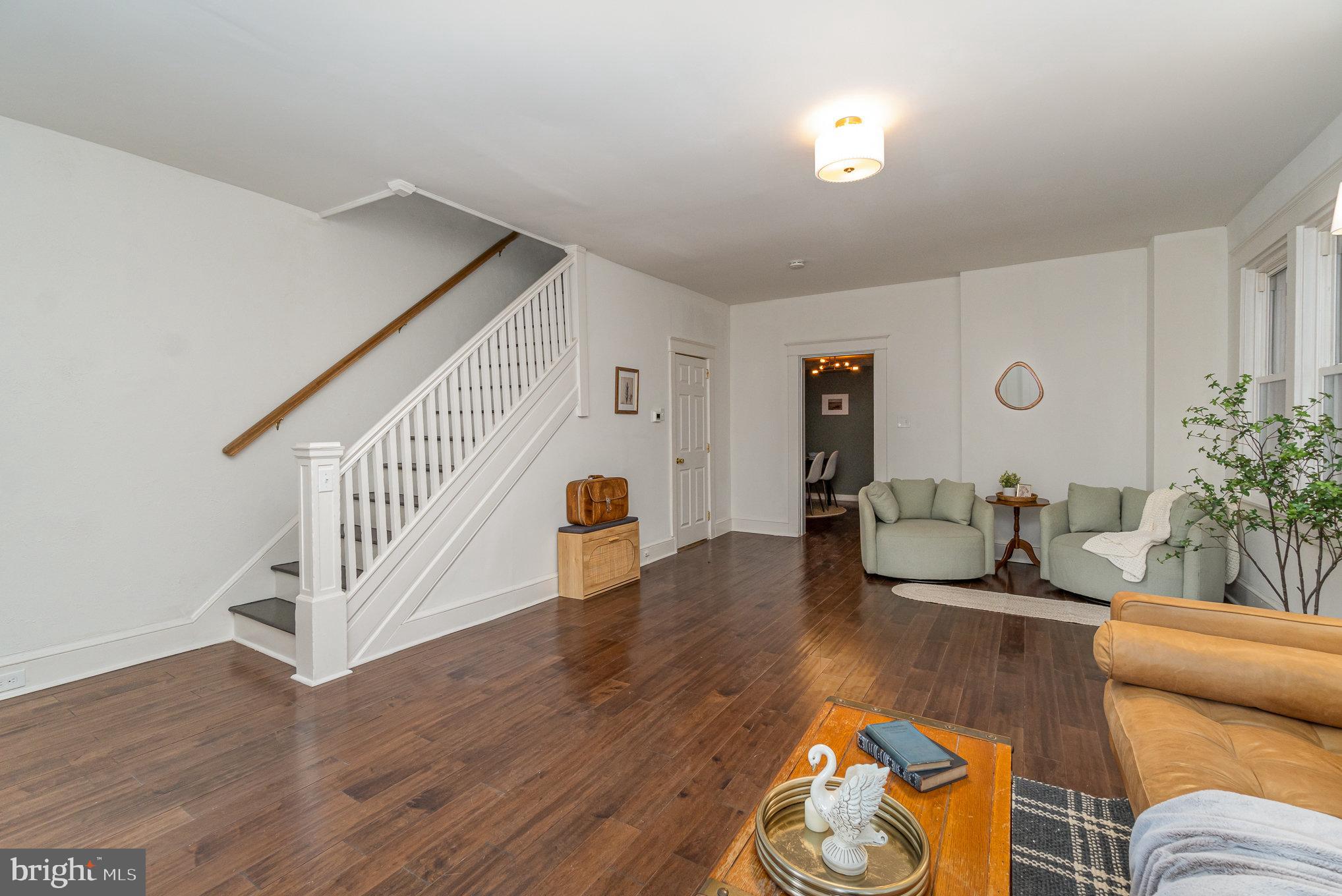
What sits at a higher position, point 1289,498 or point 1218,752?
point 1289,498

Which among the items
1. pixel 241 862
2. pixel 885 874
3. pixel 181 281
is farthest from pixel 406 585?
pixel 885 874

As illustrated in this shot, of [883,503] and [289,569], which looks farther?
[883,503]

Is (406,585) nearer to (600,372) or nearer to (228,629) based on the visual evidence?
(228,629)

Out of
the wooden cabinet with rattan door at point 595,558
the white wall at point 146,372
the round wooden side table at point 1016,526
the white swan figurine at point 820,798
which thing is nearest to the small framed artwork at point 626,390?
the wooden cabinet with rattan door at point 595,558

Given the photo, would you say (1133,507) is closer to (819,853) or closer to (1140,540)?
(1140,540)

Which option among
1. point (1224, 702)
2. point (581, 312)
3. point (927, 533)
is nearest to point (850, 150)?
point (1224, 702)

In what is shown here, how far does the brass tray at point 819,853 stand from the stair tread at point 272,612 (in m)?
2.95

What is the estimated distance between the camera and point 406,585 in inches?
137

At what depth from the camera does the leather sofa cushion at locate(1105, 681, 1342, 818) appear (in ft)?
4.63

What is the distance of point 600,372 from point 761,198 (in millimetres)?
2021

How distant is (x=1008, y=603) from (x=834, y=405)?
5620 millimetres

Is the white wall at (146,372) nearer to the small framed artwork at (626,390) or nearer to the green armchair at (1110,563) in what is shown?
the small framed artwork at (626,390)

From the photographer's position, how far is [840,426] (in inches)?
377

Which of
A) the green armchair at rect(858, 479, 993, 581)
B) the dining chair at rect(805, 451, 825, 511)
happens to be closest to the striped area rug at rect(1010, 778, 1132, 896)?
the green armchair at rect(858, 479, 993, 581)
